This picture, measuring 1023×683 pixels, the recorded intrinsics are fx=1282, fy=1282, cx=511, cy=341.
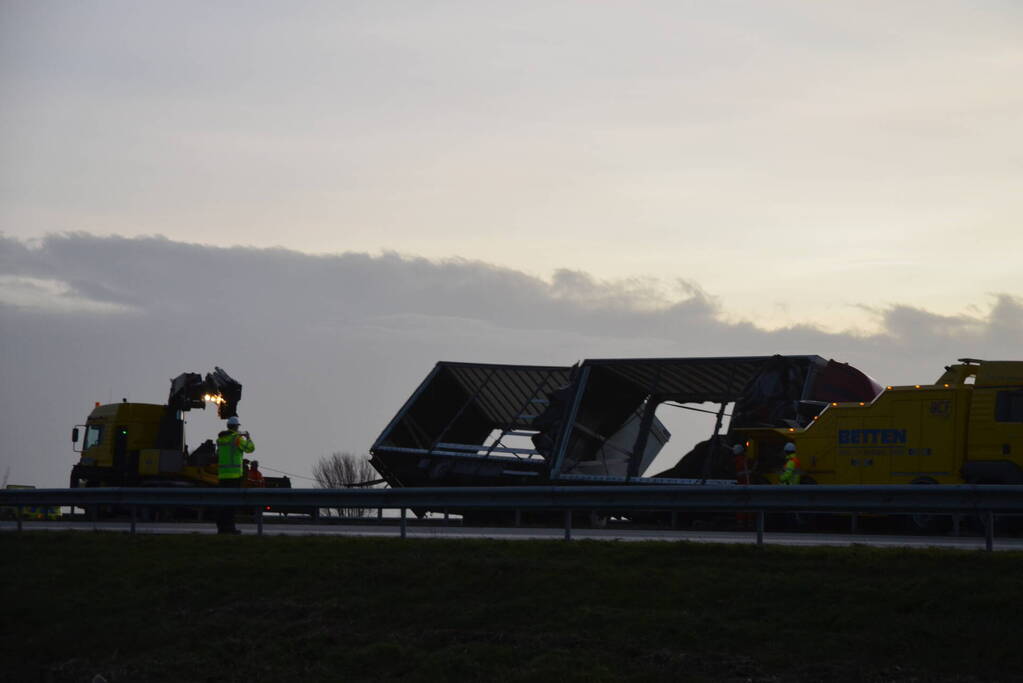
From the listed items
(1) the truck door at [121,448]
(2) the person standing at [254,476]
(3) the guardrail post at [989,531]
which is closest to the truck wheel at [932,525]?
(3) the guardrail post at [989,531]

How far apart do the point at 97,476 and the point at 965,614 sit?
25.2m

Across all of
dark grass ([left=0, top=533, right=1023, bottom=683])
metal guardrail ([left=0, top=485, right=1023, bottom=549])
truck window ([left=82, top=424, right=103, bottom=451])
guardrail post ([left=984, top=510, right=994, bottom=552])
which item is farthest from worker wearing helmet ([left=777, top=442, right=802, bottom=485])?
truck window ([left=82, top=424, right=103, bottom=451])

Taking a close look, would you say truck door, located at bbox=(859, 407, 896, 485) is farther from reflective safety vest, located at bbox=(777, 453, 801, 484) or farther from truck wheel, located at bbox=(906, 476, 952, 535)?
reflective safety vest, located at bbox=(777, 453, 801, 484)

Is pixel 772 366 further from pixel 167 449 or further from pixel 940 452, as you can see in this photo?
pixel 167 449

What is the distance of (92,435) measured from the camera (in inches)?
1247

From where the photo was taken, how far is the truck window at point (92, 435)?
103ft

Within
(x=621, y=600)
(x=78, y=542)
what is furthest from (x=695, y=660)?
(x=78, y=542)

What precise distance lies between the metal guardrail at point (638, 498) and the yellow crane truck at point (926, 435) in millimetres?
8054

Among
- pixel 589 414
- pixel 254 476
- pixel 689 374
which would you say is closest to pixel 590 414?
pixel 589 414

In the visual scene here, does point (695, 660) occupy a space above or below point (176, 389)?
below

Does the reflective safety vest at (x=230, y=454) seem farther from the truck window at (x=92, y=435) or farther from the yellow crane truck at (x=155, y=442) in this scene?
the truck window at (x=92, y=435)

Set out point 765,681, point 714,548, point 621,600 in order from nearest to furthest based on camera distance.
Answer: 1. point 765,681
2. point 621,600
3. point 714,548

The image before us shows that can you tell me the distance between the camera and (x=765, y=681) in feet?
29.4

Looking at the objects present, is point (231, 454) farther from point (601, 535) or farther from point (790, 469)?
point (790, 469)
